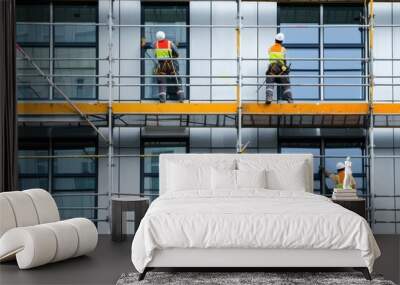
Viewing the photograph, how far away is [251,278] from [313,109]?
12.5ft

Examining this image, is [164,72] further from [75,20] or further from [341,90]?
[341,90]

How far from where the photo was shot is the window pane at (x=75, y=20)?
895 cm

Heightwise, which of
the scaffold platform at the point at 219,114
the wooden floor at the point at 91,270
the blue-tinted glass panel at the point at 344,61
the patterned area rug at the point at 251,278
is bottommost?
the wooden floor at the point at 91,270

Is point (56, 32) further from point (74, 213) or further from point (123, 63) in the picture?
point (74, 213)

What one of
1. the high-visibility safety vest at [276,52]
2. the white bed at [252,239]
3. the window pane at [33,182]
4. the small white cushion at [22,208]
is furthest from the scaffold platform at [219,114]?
the white bed at [252,239]

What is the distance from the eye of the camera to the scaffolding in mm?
8188

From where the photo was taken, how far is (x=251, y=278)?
474 centimetres

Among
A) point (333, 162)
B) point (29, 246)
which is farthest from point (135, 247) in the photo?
point (333, 162)

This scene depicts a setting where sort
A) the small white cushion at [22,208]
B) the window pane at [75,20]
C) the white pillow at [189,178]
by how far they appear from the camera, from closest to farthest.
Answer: the small white cushion at [22,208], the white pillow at [189,178], the window pane at [75,20]

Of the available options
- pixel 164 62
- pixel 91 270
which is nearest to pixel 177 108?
pixel 164 62

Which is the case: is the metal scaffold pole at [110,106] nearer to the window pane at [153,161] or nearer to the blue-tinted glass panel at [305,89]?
the window pane at [153,161]

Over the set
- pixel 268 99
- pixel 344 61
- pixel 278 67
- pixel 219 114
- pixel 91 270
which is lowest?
pixel 91 270

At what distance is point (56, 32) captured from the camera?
29.5ft

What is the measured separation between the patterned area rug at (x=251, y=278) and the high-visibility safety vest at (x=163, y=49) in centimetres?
402
